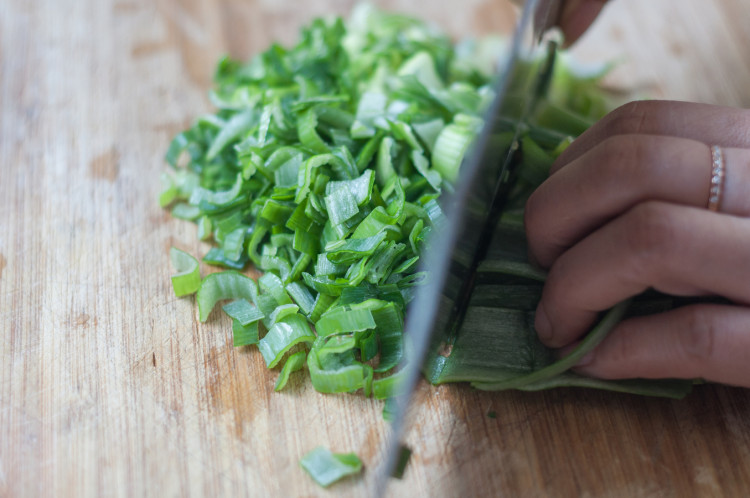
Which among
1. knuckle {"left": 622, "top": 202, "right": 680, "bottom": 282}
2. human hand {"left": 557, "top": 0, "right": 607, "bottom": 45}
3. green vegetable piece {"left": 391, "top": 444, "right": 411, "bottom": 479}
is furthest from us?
human hand {"left": 557, "top": 0, "right": 607, "bottom": 45}

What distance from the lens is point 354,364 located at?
1.30m

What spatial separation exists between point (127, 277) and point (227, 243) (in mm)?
231

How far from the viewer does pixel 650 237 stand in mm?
1097

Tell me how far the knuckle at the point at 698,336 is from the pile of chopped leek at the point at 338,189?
0.26 metres

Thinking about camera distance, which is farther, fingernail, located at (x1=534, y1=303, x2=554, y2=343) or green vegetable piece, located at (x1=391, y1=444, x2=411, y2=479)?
fingernail, located at (x1=534, y1=303, x2=554, y2=343)

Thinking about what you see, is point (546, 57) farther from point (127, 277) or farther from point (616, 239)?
point (127, 277)

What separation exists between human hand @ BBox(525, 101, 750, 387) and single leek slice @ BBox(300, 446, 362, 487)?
461 mm

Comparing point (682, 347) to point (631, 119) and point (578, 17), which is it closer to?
point (631, 119)

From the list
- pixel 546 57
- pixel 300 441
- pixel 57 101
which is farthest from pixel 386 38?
pixel 300 441

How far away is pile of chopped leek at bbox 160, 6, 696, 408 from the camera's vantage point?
1340 millimetres

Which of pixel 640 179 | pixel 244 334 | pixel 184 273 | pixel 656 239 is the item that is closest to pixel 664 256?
pixel 656 239

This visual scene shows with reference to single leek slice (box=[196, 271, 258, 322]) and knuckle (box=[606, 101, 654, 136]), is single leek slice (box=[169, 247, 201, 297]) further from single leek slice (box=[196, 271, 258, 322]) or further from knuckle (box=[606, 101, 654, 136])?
knuckle (box=[606, 101, 654, 136])

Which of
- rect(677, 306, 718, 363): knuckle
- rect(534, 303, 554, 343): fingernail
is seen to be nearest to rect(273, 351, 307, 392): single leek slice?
rect(534, 303, 554, 343): fingernail

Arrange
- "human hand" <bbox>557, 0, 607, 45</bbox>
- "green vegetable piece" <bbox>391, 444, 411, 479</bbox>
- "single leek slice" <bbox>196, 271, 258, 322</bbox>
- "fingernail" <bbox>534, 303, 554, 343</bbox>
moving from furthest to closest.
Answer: "human hand" <bbox>557, 0, 607, 45</bbox> → "single leek slice" <bbox>196, 271, 258, 322</bbox> → "fingernail" <bbox>534, 303, 554, 343</bbox> → "green vegetable piece" <bbox>391, 444, 411, 479</bbox>
